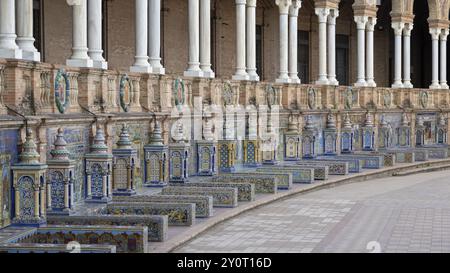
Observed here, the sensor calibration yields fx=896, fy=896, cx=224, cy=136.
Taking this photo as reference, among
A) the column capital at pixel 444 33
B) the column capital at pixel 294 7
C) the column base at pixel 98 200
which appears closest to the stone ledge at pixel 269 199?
the column base at pixel 98 200

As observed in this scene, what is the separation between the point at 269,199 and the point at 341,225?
2.61 m

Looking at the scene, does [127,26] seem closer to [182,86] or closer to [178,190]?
[182,86]

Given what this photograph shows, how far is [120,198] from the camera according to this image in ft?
41.1

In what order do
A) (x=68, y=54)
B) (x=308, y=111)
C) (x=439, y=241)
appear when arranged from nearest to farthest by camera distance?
(x=439, y=241), (x=68, y=54), (x=308, y=111)

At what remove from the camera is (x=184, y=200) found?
42.5 feet

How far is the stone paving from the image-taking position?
38.1ft

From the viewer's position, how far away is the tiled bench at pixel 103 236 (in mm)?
9781

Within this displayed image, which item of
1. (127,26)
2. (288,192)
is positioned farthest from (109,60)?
(288,192)

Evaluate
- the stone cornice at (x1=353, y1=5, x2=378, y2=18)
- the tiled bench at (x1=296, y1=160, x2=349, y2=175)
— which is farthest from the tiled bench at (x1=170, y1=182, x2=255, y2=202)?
the stone cornice at (x1=353, y1=5, x2=378, y2=18)

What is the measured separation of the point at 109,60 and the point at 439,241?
38.2 ft

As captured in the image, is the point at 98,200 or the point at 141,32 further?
the point at 141,32

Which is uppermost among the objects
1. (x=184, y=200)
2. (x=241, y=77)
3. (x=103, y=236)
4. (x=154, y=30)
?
(x=154, y=30)

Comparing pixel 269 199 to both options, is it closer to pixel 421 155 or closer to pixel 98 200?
pixel 98 200

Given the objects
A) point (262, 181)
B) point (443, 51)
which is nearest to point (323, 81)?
point (443, 51)
